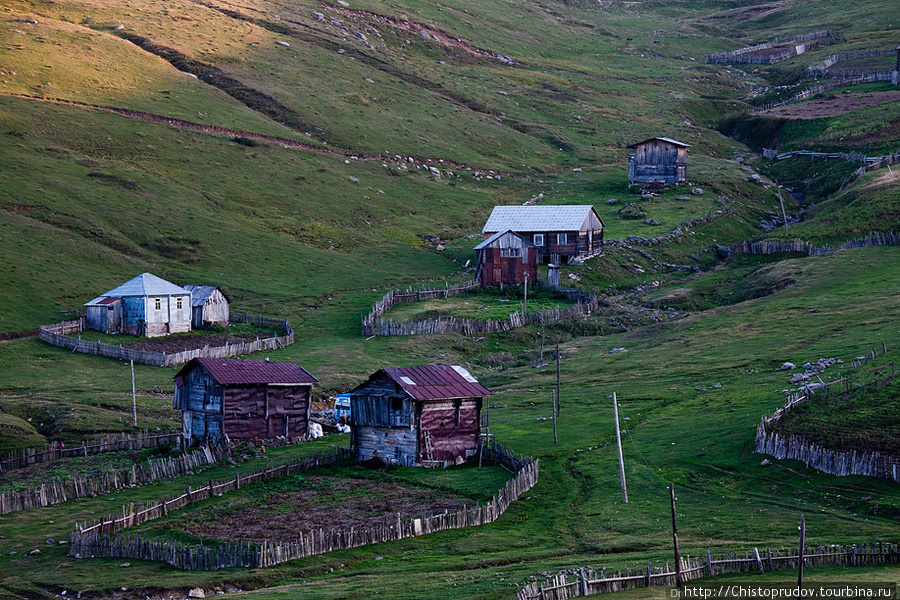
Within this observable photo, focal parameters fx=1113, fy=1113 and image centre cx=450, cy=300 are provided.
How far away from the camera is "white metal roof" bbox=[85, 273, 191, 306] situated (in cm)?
9369

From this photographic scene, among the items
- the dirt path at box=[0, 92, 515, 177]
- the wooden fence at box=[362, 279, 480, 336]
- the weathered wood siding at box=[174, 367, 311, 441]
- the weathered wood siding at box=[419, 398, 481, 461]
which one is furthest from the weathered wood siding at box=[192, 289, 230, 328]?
the dirt path at box=[0, 92, 515, 177]

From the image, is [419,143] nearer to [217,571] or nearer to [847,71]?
[847,71]

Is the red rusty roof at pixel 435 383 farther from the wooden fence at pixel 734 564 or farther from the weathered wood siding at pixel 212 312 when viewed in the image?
the weathered wood siding at pixel 212 312

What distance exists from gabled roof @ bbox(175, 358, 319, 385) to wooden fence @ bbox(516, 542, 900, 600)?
3248cm

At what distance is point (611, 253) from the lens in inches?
4486

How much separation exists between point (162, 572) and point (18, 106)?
340 ft

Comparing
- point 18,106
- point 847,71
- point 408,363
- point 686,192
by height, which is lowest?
point 408,363

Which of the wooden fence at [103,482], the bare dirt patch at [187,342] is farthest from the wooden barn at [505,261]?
the wooden fence at [103,482]

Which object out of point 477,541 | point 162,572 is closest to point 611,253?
point 477,541

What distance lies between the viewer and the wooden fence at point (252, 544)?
42969mm

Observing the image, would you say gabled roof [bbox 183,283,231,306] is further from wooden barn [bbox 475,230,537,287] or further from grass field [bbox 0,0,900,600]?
wooden barn [bbox 475,230,537,287]

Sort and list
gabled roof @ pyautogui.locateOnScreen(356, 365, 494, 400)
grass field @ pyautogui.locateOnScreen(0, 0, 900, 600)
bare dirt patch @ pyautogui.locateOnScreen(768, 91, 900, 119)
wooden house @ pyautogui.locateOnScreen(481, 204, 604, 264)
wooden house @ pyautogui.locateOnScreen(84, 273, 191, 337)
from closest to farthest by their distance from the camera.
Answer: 1. grass field @ pyautogui.locateOnScreen(0, 0, 900, 600)
2. gabled roof @ pyautogui.locateOnScreen(356, 365, 494, 400)
3. wooden house @ pyautogui.locateOnScreen(84, 273, 191, 337)
4. wooden house @ pyautogui.locateOnScreen(481, 204, 604, 264)
5. bare dirt patch @ pyautogui.locateOnScreen(768, 91, 900, 119)

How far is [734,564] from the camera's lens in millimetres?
39125

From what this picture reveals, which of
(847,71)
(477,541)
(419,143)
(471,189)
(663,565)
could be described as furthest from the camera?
(847,71)
